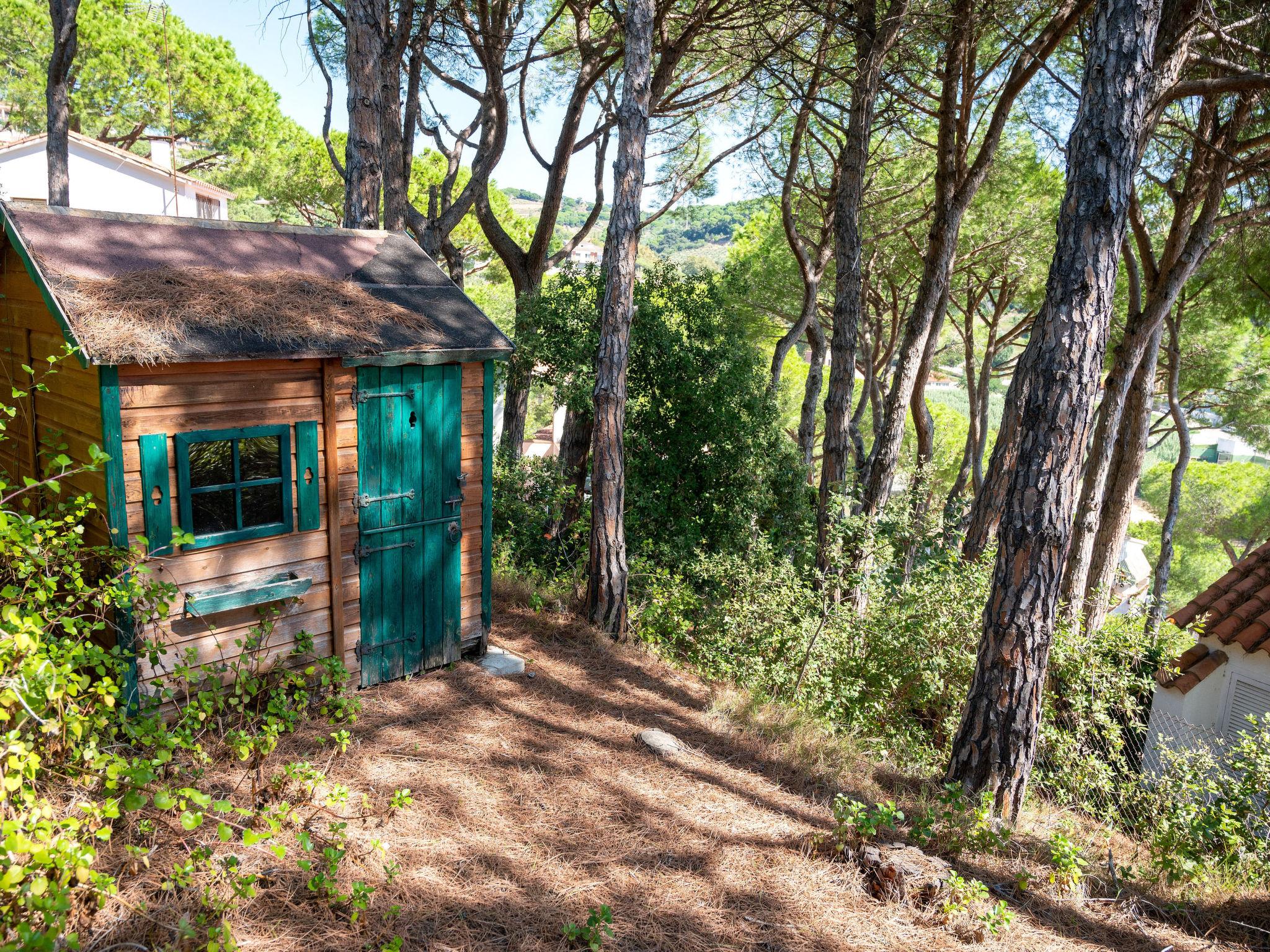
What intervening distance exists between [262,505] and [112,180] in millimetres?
26784

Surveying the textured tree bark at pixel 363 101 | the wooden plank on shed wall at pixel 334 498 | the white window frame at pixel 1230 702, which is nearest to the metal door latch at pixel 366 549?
the wooden plank on shed wall at pixel 334 498

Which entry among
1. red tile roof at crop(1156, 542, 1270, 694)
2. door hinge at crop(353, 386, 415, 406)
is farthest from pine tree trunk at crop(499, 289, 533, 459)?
red tile roof at crop(1156, 542, 1270, 694)

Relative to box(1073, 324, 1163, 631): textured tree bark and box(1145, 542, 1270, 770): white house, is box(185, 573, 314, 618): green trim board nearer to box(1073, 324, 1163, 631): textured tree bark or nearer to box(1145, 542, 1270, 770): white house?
box(1145, 542, 1270, 770): white house

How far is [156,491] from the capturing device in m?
4.50

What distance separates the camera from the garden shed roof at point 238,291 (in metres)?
4.36

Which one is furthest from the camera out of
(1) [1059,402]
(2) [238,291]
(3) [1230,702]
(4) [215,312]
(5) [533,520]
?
(5) [533,520]

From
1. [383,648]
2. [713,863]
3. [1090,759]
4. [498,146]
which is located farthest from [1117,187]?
[498,146]

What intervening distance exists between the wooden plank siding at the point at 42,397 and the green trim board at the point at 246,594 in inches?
22.9

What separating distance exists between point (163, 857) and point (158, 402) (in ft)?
7.55

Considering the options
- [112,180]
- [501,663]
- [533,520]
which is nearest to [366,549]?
[501,663]

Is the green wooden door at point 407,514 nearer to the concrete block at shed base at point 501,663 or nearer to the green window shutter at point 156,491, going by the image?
the concrete block at shed base at point 501,663

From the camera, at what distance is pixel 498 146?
13047mm

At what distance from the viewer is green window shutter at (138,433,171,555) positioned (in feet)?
14.5

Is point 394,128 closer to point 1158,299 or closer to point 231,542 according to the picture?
point 231,542
